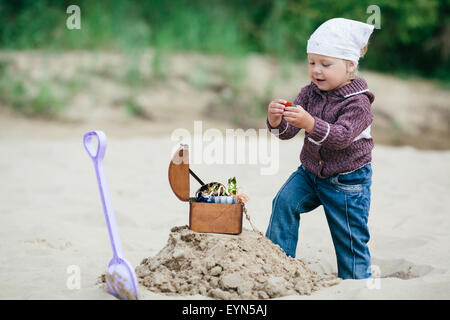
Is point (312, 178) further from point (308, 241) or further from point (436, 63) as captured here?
point (436, 63)

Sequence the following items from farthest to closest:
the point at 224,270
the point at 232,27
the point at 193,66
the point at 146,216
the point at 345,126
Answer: the point at 232,27, the point at 193,66, the point at 146,216, the point at 345,126, the point at 224,270

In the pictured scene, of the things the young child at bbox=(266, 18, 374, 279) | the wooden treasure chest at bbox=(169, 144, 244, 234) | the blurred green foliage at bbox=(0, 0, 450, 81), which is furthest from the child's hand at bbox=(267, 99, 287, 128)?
the blurred green foliage at bbox=(0, 0, 450, 81)

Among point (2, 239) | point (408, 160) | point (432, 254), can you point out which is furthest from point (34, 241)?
point (408, 160)

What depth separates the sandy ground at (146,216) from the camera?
8.10ft

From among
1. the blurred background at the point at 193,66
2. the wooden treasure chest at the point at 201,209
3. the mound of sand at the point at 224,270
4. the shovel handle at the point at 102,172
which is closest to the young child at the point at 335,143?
the mound of sand at the point at 224,270

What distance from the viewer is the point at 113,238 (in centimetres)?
218

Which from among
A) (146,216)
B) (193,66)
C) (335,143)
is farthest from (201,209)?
(193,66)

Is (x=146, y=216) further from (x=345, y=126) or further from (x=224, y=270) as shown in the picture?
(x=345, y=126)

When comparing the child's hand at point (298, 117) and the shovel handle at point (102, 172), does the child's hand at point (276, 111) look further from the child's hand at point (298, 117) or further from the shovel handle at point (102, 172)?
the shovel handle at point (102, 172)

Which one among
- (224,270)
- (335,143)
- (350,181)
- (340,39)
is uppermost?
(340,39)

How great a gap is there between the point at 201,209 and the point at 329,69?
0.80 metres

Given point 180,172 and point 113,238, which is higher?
point 180,172

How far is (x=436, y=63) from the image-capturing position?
945cm

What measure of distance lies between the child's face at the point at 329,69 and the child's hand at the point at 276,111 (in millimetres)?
206
